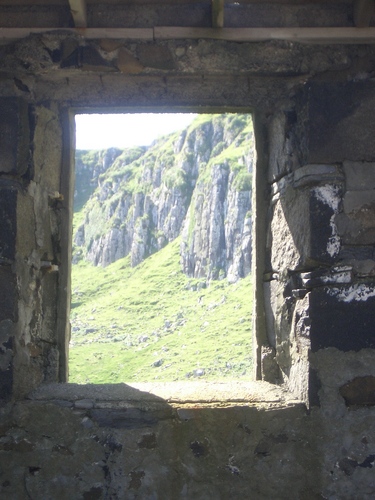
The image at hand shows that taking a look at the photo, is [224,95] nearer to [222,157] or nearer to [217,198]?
[217,198]

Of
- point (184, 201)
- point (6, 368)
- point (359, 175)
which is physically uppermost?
point (184, 201)

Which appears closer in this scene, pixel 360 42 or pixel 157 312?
pixel 360 42

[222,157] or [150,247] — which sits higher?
[222,157]

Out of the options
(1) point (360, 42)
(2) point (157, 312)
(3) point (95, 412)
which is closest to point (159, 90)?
(1) point (360, 42)

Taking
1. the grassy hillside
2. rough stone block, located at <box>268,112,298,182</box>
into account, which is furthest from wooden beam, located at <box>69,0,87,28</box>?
the grassy hillside

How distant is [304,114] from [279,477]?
1.81 m

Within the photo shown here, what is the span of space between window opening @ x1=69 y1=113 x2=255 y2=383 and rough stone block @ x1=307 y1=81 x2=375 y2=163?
25.7 ft

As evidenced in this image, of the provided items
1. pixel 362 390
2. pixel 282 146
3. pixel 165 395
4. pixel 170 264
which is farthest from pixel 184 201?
pixel 362 390

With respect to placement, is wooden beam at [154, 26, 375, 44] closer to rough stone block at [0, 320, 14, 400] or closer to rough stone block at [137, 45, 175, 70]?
rough stone block at [137, 45, 175, 70]

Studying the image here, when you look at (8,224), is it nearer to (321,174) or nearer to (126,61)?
(126,61)

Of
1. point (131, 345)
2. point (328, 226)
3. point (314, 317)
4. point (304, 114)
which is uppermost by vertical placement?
point (304, 114)

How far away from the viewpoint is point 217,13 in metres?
2.96

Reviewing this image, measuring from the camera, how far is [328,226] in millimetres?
2971

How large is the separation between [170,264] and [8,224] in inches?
952
